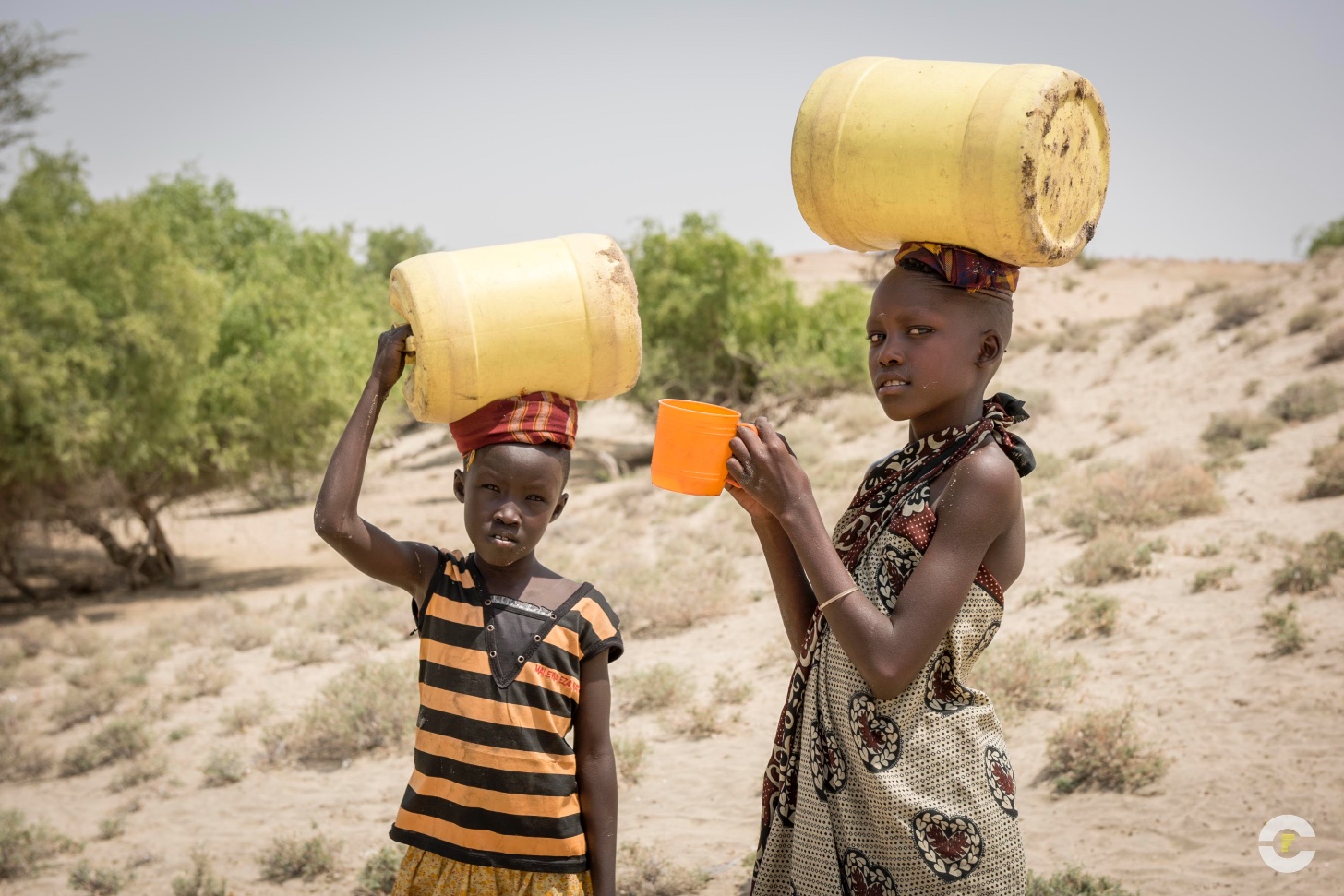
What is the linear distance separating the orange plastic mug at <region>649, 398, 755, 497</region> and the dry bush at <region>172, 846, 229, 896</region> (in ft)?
12.9

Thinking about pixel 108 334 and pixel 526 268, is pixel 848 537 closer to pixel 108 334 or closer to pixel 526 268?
pixel 526 268

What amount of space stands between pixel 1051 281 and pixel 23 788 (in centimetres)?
4583

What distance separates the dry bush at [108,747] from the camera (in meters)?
6.85

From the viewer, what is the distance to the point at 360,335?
16031 millimetres

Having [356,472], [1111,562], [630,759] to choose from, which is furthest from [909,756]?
[1111,562]

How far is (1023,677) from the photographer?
5910 mm

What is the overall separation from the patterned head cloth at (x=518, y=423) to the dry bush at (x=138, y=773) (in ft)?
18.2

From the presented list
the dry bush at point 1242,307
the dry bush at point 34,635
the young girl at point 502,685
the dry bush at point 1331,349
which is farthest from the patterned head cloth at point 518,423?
the dry bush at point 1242,307

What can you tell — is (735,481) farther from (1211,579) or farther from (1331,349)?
(1331,349)

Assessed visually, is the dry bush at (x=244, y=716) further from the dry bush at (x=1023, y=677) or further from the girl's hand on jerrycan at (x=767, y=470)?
the girl's hand on jerrycan at (x=767, y=470)

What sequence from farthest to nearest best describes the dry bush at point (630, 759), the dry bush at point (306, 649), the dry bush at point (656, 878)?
the dry bush at point (306, 649), the dry bush at point (630, 759), the dry bush at point (656, 878)

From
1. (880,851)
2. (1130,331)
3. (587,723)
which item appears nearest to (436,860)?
(587,723)

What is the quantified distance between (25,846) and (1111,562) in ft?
23.0

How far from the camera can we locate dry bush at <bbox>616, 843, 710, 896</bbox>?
439 cm
